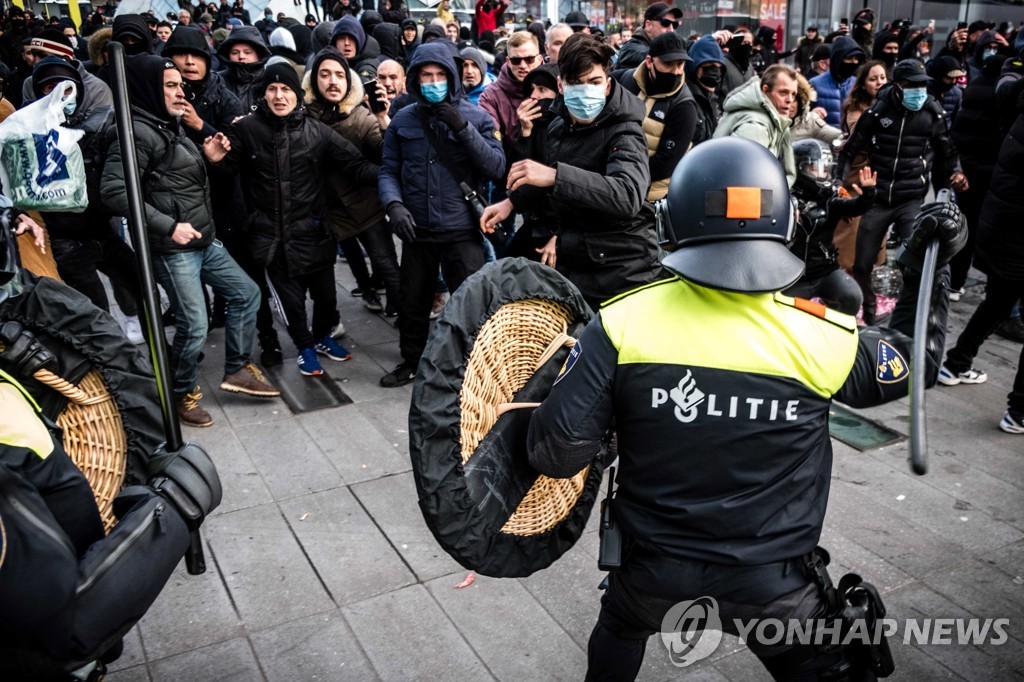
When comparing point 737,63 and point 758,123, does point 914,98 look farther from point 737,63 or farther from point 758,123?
point 737,63

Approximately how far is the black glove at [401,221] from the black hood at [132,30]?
2.71 meters

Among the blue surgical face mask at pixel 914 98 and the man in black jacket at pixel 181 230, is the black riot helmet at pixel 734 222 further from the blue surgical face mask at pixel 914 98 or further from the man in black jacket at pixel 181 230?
the blue surgical face mask at pixel 914 98

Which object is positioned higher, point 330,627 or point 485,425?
point 485,425

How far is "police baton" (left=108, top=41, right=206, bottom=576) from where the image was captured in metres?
2.27

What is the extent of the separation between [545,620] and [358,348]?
130 inches

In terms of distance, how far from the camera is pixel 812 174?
5.33 meters

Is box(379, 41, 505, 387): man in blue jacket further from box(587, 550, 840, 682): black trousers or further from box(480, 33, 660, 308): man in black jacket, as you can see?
box(587, 550, 840, 682): black trousers

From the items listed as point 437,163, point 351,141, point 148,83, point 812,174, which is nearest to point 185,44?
point 148,83

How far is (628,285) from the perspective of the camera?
14.0ft

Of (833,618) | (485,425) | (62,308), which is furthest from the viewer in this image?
(62,308)

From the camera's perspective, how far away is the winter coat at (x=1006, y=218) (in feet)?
16.9

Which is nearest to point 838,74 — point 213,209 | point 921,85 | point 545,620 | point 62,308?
Answer: point 921,85

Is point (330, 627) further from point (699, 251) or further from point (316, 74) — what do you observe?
point (316, 74)

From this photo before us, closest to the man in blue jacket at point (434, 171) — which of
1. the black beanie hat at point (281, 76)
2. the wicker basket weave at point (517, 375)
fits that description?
the black beanie hat at point (281, 76)
